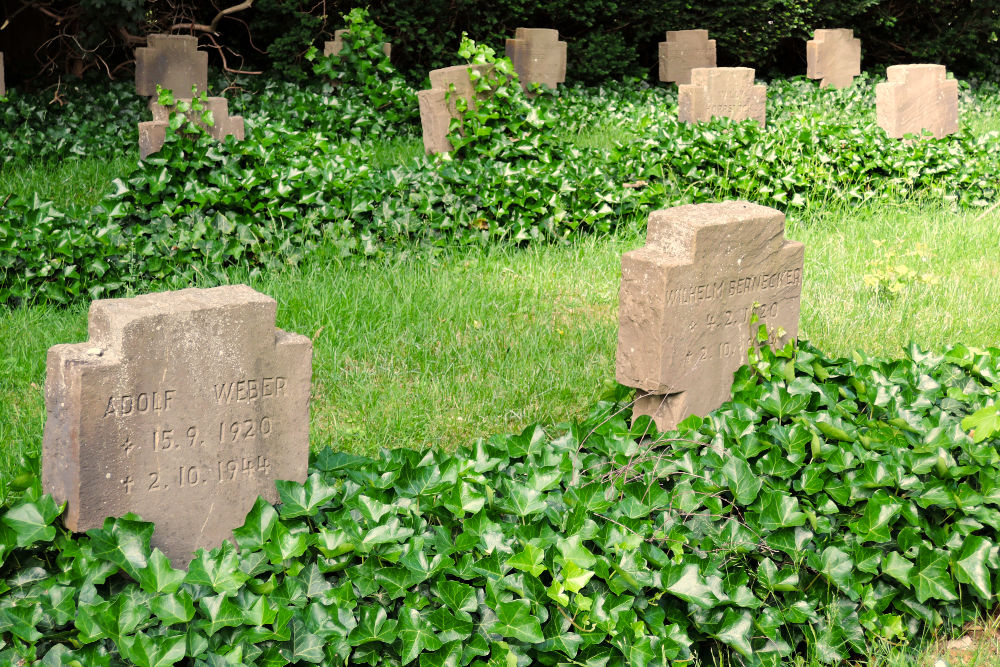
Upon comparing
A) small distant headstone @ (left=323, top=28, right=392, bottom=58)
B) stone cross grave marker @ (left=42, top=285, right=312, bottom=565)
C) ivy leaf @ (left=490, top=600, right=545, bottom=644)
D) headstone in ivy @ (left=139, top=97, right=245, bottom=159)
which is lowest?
ivy leaf @ (left=490, top=600, right=545, bottom=644)

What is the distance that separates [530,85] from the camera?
903cm

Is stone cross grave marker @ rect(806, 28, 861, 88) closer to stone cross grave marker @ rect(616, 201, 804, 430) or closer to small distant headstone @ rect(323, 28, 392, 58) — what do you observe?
small distant headstone @ rect(323, 28, 392, 58)

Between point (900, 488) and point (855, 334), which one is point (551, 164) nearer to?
point (855, 334)

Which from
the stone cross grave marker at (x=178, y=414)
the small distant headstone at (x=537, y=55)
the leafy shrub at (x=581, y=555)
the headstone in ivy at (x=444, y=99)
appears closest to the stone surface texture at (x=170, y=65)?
the headstone in ivy at (x=444, y=99)

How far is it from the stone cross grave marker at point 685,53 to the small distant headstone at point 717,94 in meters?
3.94

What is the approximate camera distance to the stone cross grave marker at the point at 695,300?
3600 millimetres

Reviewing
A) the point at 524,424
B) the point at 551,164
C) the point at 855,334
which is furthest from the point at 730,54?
the point at 524,424

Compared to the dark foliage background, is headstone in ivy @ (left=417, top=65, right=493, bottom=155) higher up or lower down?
lower down

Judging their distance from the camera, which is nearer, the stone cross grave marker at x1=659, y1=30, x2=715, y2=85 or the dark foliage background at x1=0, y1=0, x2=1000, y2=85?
the dark foliage background at x1=0, y1=0, x2=1000, y2=85

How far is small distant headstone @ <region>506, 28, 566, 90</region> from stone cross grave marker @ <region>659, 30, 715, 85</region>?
8.13ft

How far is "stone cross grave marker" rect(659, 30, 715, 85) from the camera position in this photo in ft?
42.8

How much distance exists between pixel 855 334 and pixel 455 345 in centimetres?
200

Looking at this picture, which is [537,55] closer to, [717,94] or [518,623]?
[717,94]

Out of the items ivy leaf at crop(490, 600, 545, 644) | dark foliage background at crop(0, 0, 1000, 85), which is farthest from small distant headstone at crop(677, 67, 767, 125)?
ivy leaf at crop(490, 600, 545, 644)
